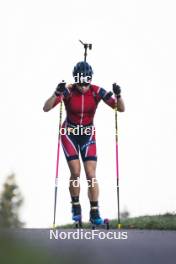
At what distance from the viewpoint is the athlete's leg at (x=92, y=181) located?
910 cm

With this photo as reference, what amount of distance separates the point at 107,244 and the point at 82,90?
9.38 ft

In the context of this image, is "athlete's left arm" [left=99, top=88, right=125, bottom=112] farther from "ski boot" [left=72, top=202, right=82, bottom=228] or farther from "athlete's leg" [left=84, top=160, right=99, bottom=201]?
"ski boot" [left=72, top=202, right=82, bottom=228]

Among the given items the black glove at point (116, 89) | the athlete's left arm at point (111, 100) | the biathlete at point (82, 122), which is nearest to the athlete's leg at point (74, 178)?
the biathlete at point (82, 122)

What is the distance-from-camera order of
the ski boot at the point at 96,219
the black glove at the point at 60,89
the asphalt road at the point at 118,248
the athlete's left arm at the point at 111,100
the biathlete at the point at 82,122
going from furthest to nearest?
the athlete's left arm at the point at 111,100
the biathlete at the point at 82,122
the ski boot at the point at 96,219
the black glove at the point at 60,89
the asphalt road at the point at 118,248

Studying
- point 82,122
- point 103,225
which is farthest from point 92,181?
point 82,122

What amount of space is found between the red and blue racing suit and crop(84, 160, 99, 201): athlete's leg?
0.51ft

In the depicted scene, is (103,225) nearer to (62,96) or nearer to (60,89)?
(62,96)

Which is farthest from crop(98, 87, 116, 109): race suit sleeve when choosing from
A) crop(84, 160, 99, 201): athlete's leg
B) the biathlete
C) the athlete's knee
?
the athlete's knee

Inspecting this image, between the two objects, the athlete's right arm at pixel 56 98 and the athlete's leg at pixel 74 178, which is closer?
the athlete's right arm at pixel 56 98

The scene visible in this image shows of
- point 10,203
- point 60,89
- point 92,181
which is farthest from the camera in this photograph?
point 92,181

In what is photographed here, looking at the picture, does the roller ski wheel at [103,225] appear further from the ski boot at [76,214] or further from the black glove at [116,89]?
the black glove at [116,89]

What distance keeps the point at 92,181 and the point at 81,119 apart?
1084 millimetres

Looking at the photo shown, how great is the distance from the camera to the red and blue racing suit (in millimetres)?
9203

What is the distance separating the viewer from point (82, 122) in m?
9.34
